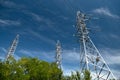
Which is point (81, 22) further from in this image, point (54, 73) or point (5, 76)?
point (5, 76)

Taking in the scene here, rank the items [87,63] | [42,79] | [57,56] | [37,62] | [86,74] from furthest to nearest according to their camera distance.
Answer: [57,56] < [37,62] < [42,79] < [87,63] < [86,74]

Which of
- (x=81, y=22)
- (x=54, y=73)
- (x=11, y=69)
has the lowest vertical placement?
(x=11, y=69)

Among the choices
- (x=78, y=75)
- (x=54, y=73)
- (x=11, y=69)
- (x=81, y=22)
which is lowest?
(x=78, y=75)

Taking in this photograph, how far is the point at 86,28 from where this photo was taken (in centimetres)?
4378

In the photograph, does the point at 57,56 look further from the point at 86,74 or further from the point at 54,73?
the point at 86,74

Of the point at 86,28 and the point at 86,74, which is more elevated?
the point at 86,28

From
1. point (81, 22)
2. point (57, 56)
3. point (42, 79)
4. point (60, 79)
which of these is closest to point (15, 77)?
point (42, 79)

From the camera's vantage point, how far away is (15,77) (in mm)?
37219

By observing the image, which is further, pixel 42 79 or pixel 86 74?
pixel 42 79

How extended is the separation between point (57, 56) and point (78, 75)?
33742mm

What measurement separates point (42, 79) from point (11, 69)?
34.4 ft

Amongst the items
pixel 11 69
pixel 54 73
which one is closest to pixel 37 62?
pixel 54 73

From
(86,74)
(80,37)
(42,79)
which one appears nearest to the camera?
→ (86,74)

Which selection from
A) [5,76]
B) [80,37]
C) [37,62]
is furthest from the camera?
[37,62]
